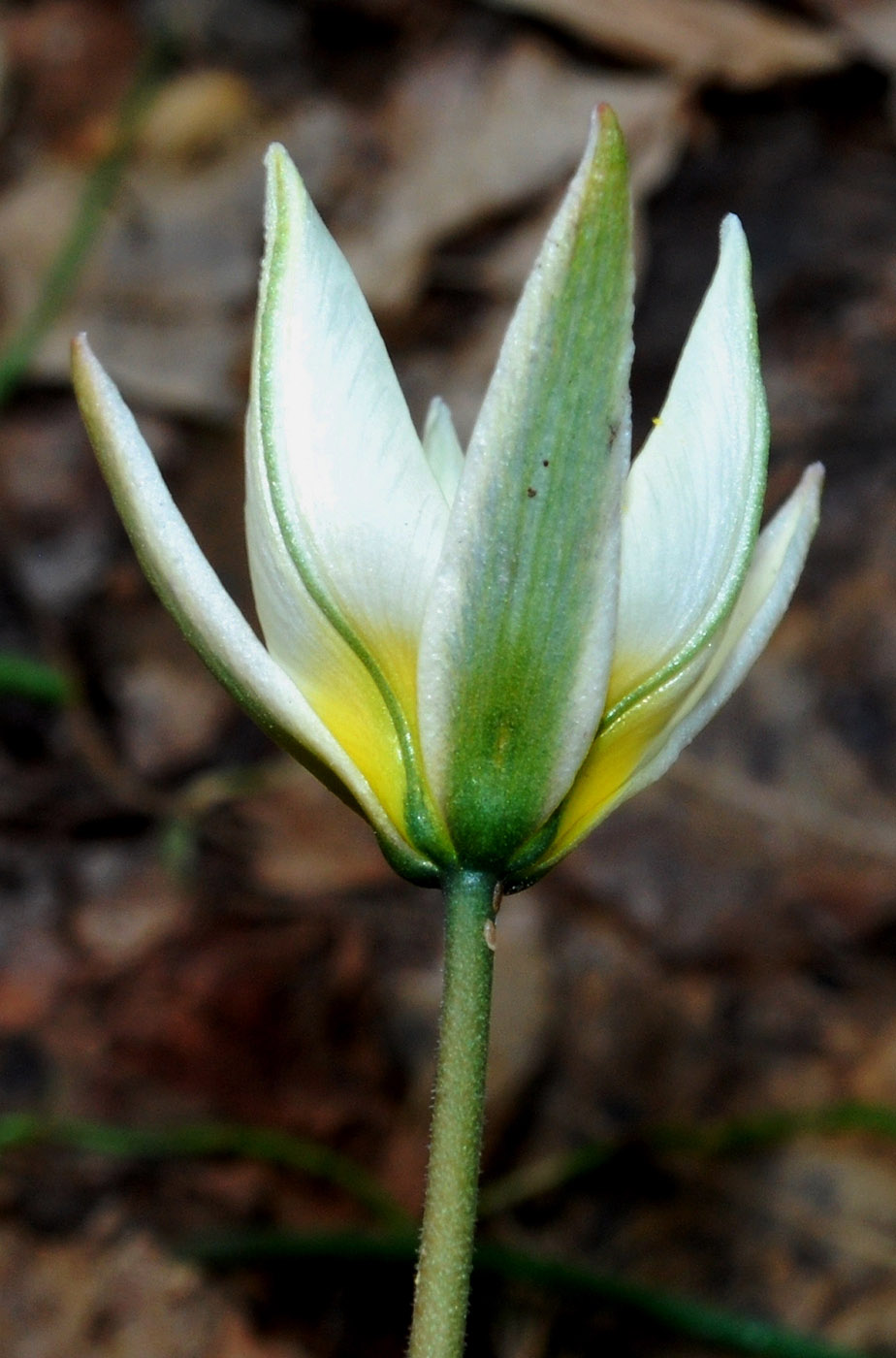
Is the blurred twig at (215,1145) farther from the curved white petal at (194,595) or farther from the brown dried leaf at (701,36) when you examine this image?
the brown dried leaf at (701,36)

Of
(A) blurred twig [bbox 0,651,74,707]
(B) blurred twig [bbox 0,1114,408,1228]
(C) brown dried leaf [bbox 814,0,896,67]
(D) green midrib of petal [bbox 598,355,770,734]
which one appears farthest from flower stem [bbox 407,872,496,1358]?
(C) brown dried leaf [bbox 814,0,896,67]

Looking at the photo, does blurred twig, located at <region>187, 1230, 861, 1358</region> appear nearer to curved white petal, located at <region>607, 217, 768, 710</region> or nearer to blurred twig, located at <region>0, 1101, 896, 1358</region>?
blurred twig, located at <region>0, 1101, 896, 1358</region>

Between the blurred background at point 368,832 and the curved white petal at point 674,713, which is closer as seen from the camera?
the curved white petal at point 674,713

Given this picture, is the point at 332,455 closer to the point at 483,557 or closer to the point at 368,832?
the point at 483,557

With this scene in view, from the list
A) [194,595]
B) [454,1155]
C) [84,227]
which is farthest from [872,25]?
[454,1155]

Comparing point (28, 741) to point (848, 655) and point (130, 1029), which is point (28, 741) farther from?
point (848, 655)

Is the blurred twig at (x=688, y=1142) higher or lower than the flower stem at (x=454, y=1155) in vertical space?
lower

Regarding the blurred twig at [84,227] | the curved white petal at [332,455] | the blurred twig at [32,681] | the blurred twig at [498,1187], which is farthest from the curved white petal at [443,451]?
the blurred twig at [84,227]
